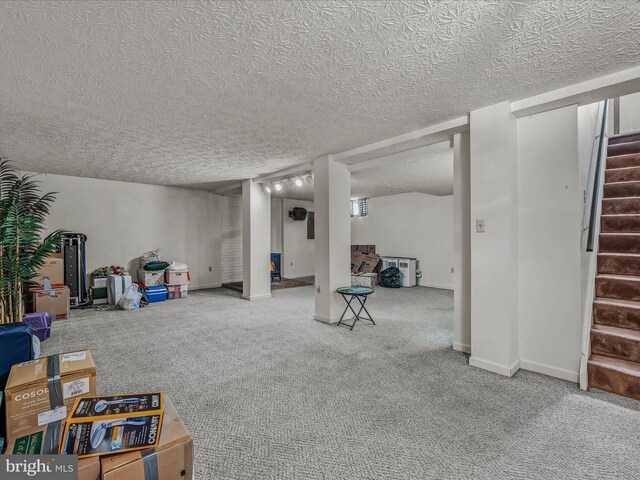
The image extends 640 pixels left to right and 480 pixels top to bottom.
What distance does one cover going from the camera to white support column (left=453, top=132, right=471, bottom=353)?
329 centimetres

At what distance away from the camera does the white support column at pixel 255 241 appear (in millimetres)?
6277

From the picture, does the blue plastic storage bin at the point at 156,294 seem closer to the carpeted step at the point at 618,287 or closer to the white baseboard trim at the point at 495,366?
the white baseboard trim at the point at 495,366

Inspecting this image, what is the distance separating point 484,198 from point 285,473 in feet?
8.87

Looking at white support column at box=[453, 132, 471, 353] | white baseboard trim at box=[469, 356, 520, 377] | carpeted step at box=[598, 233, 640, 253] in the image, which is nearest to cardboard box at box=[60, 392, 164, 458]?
white baseboard trim at box=[469, 356, 520, 377]

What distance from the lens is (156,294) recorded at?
601 centimetres

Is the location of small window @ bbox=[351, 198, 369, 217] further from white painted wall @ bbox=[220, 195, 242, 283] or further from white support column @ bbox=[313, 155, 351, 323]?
white support column @ bbox=[313, 155, 351, 323]

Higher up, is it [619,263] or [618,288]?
[619,263]

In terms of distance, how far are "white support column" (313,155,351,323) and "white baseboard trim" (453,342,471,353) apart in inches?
66.8

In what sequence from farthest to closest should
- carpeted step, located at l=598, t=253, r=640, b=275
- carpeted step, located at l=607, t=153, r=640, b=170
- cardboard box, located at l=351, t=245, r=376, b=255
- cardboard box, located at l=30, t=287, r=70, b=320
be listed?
cardboard box, located at l=351, t=245, r=376, b=255, cardboard box, located at l=30, t=287, r=70, b=320, carpeted step, located at l=607, t=153, r=640, b=170, carpeted step, located at l=598, t=253, r=640, b=275

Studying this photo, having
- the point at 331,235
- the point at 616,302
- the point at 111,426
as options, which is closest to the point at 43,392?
the point at 111,426

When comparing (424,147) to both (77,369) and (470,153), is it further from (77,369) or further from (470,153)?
(77,369)

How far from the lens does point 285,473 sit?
1.63m

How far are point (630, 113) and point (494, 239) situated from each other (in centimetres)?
402

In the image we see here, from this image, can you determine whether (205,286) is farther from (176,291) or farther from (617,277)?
(617,277)
